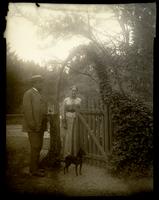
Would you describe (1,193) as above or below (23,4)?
below

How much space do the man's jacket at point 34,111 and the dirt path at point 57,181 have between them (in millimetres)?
221

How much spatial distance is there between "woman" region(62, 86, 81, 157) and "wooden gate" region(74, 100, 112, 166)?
10cm

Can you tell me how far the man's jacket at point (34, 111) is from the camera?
5707 millimetres

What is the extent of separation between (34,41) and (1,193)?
8.73ft

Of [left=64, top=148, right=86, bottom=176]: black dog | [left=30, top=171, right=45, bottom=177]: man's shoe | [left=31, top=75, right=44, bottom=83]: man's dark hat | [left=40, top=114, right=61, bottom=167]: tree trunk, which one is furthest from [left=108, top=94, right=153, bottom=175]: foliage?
[left=31, top=75, right=44, bottom=83]: man's dark hat

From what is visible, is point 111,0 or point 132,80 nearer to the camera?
point 111,0

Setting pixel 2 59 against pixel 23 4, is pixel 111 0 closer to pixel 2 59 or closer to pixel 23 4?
pixel 23 4

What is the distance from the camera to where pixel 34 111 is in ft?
18.9

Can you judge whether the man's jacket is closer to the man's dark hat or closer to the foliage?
the man's dark hat

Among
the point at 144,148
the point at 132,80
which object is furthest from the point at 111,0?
the point at 144,148

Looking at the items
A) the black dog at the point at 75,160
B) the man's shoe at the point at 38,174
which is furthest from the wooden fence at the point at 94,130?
the man's shoe at the point at 38,174

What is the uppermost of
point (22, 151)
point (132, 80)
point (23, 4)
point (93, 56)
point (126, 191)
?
point (23, 4)

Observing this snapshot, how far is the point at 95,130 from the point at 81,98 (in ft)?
2.05

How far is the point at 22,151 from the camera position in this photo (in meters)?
5.59
